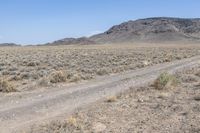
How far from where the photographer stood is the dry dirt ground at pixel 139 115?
11633 millimetres

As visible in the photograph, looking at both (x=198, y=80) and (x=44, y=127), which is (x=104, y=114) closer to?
(x=44, y=127)

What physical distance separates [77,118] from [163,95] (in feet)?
17.2

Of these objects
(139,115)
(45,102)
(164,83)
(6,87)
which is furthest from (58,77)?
(139,115)

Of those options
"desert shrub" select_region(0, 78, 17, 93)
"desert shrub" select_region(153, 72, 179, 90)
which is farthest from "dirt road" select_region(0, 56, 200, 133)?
"desert shrub" select_region(153, 72, 179, 90)

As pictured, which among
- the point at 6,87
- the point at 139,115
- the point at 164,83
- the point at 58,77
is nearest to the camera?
the point at 139,115

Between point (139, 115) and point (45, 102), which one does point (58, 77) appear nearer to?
point (45, 102)

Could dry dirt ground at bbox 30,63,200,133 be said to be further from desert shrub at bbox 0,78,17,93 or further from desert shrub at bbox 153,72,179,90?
desert shrub at bbox 0,78,17,93

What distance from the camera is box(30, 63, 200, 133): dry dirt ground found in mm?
11633

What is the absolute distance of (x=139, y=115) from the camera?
13547mm

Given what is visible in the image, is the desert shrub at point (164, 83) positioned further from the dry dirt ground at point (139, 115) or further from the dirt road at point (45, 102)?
the dirt road at point (45, 102)

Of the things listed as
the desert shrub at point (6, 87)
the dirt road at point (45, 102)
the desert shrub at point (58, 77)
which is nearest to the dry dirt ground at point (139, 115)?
the dirt road at point (45, 102)

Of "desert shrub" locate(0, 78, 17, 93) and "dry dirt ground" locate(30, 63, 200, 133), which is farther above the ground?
"desert shrub" locate(0, 78, 17, 93)

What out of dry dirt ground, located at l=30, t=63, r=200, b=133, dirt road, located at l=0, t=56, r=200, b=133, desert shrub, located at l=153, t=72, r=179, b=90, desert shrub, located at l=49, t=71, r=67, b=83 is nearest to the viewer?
dry dirt ground, located at l=30, t=63, r=200, b=133

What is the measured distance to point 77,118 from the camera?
12766mm
